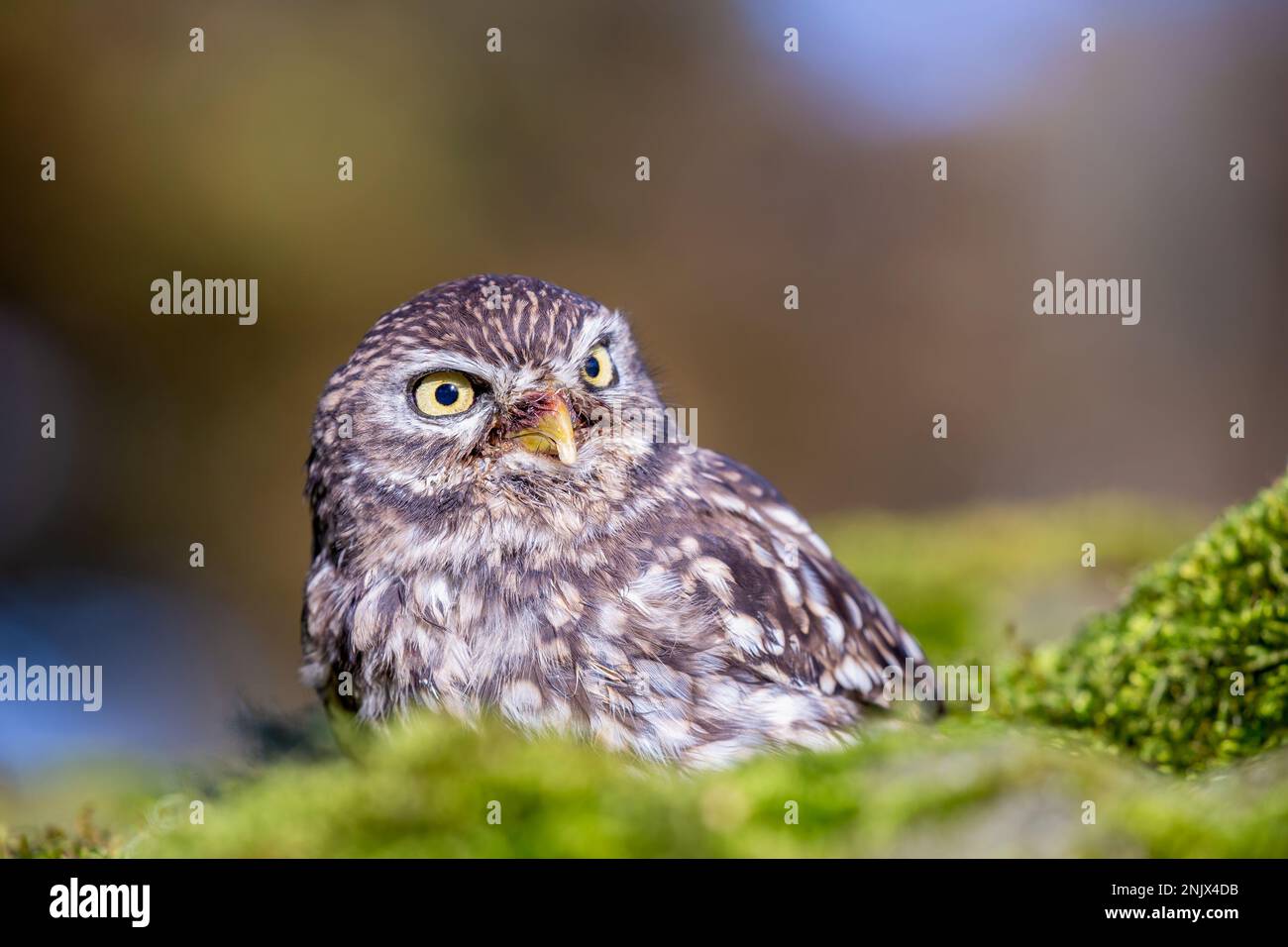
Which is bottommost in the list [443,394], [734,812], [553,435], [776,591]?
[734,812]

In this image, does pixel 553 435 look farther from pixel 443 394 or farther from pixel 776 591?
pixel 776 591

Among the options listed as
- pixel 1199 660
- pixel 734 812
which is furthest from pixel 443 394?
pixel 1199 660

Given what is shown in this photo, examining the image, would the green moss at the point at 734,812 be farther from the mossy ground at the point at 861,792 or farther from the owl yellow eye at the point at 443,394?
the owl yellow eye at the point at 443,394

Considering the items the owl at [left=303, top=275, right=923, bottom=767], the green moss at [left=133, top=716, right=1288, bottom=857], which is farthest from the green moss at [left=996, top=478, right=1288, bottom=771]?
the green moss at [left=133, top=716, right=1288, bottom=857]

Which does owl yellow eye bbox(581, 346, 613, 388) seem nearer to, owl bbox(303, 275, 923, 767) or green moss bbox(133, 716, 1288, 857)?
owl bbox(303, 275, 923, 767)

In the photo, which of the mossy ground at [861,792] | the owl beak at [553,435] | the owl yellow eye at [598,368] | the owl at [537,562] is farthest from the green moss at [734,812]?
the owl yellow eye at [598,368]

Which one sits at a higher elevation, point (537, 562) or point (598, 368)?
point (598, 368)
